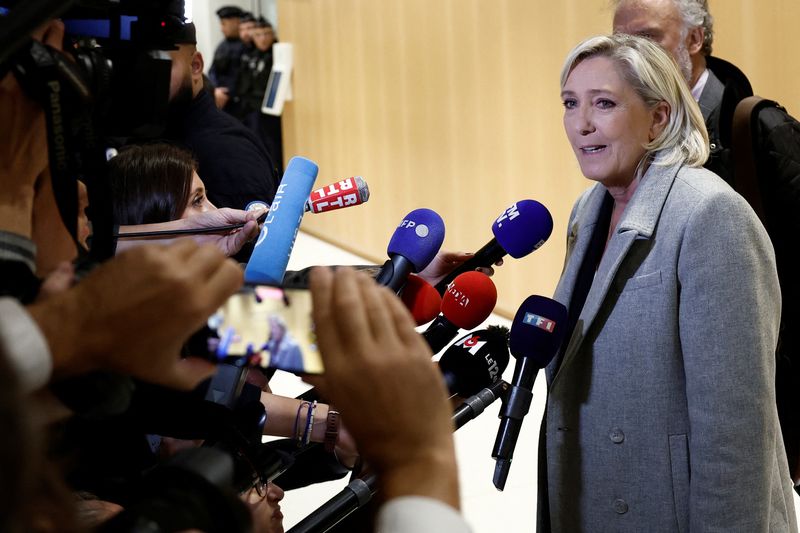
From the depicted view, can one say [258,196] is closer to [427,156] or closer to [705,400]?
[705,400]

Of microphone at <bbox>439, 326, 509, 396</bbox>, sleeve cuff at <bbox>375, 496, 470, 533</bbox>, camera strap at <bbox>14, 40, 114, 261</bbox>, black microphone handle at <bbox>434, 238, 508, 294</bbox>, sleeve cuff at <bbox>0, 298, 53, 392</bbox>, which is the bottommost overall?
microphone at <bbox>439, 326, 509, 396</bbox>

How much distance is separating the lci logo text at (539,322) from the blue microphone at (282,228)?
51 cm

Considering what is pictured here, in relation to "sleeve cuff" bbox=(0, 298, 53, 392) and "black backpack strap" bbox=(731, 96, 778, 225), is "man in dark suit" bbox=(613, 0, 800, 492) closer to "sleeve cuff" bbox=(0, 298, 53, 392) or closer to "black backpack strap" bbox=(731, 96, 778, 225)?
"black backpack strap" bbox=(731, 96, 778, 225)

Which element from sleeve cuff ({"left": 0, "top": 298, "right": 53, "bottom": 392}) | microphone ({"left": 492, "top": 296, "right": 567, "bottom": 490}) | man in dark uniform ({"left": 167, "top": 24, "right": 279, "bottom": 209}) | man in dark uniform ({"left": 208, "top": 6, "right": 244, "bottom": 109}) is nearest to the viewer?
sleeve cuff ({"left": 0, "top": 298, "right": 53, "bottom": 392})

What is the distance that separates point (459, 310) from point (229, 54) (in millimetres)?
7816

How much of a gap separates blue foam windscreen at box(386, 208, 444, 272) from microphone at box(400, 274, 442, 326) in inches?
1.8

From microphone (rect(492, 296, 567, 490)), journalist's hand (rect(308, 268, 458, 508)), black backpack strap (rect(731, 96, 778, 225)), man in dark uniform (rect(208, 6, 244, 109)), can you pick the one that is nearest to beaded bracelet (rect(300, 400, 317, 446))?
microphone (rect(492, 296, 567, 490))

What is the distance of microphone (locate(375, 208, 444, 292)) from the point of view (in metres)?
1.29

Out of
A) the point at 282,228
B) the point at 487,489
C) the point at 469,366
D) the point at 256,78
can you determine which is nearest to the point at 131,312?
the point at 282,228

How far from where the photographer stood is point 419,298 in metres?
1.43

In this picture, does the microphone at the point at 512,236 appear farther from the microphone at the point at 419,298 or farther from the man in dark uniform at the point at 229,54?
the man in dark uniform at the point at 229,54

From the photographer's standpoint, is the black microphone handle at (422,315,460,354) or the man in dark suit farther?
the man in dark suit

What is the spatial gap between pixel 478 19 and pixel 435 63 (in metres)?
0.62

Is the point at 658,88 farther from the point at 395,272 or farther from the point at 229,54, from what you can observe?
the point at 229,54
